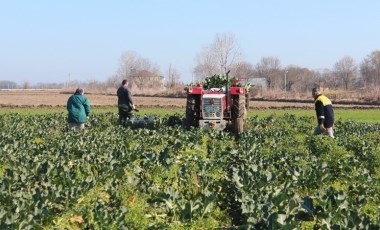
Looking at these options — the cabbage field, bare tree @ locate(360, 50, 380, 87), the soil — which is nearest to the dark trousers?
the cabbage field

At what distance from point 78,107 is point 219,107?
4705mm

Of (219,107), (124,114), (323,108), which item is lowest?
(124,114)

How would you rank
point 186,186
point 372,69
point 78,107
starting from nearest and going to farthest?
point 186,186 < point 78,107 < point 372,69

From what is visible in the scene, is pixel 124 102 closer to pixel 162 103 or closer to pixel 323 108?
pixel 323 108

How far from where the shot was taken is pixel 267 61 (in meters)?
130

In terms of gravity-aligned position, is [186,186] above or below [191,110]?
below

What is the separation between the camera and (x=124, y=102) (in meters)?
19.3

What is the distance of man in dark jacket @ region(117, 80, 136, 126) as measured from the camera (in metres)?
18.8

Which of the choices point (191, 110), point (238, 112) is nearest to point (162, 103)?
point (191, 110)

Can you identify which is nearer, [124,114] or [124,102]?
[124,102]

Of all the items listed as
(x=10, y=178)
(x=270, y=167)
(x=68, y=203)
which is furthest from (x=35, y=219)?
(x=270, y=167)

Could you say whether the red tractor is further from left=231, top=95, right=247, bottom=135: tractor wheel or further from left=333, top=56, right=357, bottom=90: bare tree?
left=333, top=56, right=357, bottom=90: bare tree

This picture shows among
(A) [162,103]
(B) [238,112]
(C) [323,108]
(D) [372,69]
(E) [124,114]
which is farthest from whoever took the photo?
(D) [372,69]

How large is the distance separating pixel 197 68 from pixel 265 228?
3401 inches
